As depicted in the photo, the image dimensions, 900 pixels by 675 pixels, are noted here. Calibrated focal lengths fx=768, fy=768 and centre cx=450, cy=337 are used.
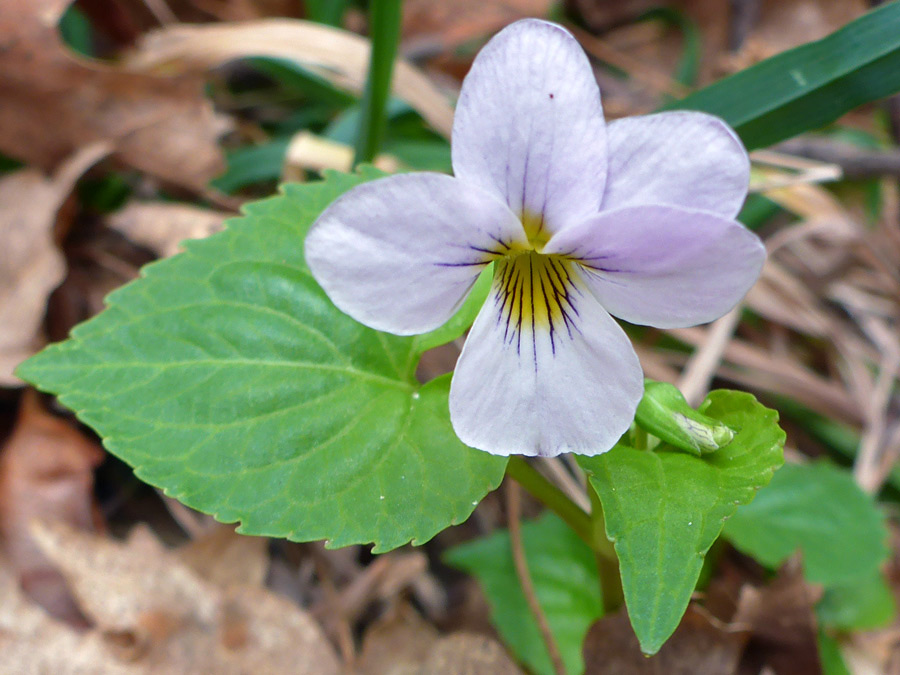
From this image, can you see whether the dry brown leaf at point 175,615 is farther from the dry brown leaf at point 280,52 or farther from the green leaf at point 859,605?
the dry brown leaf at point 280,52

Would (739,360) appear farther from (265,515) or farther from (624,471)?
(265,515)

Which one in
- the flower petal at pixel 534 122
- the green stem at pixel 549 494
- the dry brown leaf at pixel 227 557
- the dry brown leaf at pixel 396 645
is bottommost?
the dry brown leaf at pixel 227 557

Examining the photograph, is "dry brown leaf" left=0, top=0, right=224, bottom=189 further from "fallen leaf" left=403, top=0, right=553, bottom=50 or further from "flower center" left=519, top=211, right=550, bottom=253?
"flower center" left=519, top=211, right=550, bottom=253

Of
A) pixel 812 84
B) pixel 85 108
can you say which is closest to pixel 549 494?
pixel 812 84

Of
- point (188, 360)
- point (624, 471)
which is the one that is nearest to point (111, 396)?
point (188, 360)

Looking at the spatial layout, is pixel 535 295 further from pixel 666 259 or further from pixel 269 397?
pixel 269 397

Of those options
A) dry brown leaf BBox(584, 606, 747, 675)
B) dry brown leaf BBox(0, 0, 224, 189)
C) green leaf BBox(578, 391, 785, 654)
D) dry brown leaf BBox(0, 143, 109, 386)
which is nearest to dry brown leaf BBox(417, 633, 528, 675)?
dry brown leaf BBox(584, 606, 747, 675)

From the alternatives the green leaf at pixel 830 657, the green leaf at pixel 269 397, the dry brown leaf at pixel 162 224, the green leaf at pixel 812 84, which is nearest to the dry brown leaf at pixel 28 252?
the dry brown leaf at pixel 162 224
